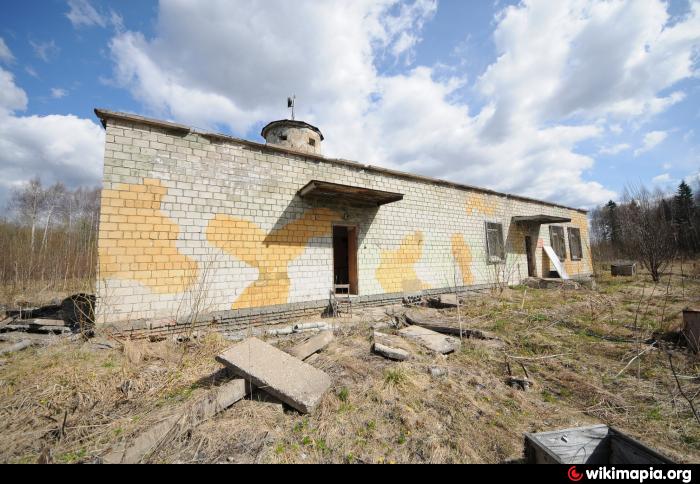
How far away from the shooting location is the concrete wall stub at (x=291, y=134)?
10.9 metres

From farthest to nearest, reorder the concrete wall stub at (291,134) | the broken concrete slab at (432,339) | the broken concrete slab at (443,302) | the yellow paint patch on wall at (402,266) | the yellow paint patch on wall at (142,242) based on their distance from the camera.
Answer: the concrete wall stub at (291,134), the yellow paint patch on wall at (402,266), the broken concrete slab at (443,302), the yellow paint patch on wall at (142,242), the broken concrete slab at (432,339)

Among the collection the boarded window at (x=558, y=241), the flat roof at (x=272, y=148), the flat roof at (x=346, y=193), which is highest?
the flat roof at (x=272, y=148)

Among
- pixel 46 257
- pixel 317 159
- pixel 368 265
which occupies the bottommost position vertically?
pixel 368 265

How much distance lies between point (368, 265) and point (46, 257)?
36.0ft

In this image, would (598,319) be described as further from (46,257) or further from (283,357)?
(46,257)

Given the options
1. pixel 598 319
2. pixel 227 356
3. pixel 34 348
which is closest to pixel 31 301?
pixel 34 348

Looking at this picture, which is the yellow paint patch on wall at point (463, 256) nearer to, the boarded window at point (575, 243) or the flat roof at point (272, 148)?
the flat roof at point (272, 148)

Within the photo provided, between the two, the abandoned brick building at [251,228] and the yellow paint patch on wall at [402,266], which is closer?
the abandoned brick building at [251,228]

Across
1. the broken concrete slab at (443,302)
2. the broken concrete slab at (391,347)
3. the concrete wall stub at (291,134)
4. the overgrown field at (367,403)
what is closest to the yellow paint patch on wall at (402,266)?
the broken concrete slab at (443,302)

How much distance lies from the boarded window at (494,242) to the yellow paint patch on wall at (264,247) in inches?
307

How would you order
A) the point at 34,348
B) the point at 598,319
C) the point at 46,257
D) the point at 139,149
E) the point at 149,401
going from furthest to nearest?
the point at 46,257
the point at 598,319
the point at 139,149
the point at 34,348
the point at 149,401

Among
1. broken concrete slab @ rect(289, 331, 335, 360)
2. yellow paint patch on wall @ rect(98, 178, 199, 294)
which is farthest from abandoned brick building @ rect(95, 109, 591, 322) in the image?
broken concrete slab @ rect(289, 331, 335, 360)

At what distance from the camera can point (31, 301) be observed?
8.07m

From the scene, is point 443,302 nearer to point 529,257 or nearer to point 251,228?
point 251,228
